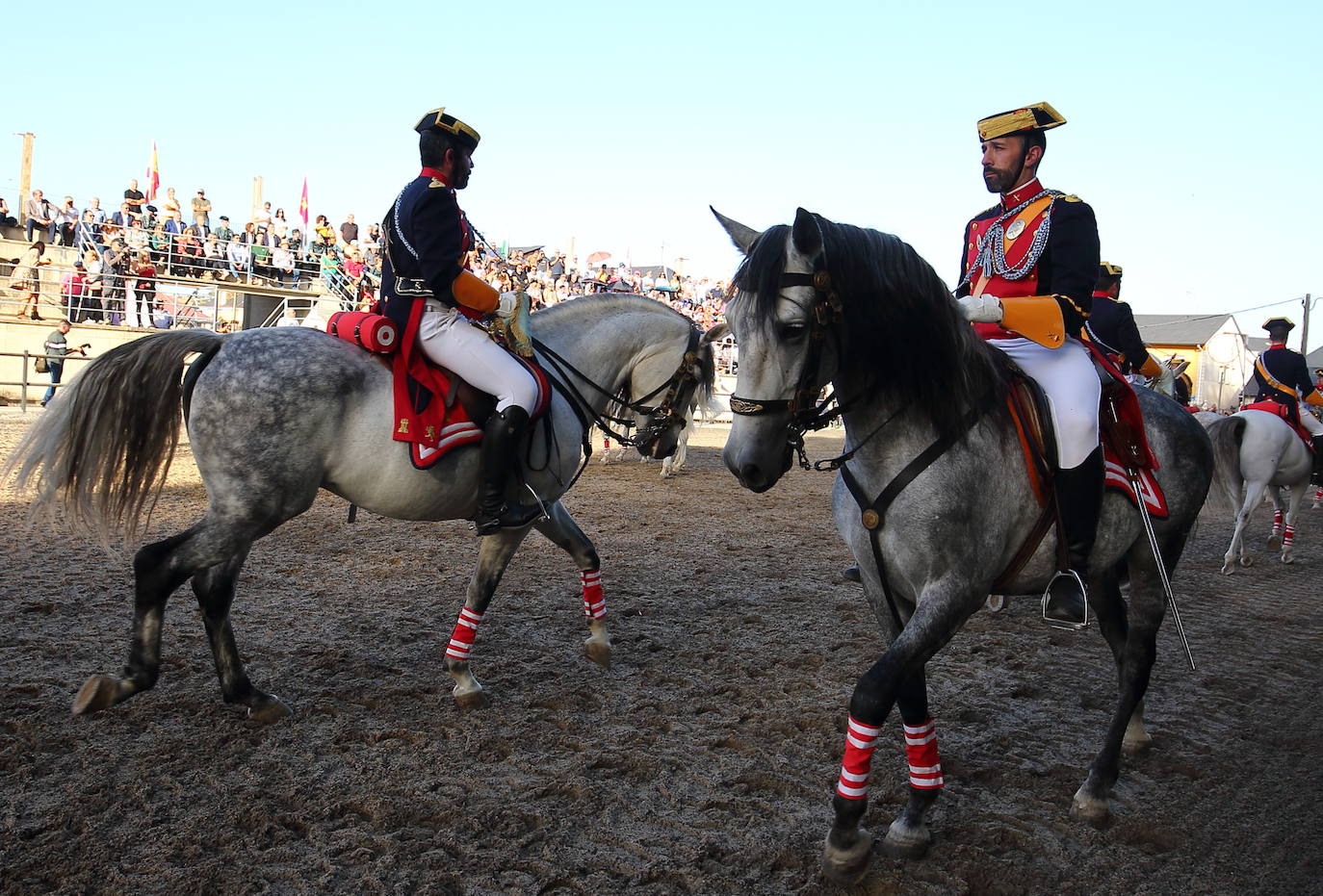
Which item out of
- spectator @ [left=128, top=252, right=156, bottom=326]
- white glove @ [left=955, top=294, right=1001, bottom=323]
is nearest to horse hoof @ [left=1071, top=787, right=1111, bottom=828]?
white glove @ [left=955, top=294, right=1001, bottom=323]

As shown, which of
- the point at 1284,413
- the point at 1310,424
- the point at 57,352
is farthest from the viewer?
the point at 57,352

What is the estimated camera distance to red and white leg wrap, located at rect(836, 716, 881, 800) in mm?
3105

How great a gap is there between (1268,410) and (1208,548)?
1703 millimetres

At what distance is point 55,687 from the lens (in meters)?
4.59

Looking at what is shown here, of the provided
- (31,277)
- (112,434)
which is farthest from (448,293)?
(31,277)

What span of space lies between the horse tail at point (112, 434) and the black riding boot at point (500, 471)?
140cm

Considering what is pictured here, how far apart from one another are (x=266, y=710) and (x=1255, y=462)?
9.90 metres

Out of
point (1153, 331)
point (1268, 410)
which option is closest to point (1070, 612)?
point (1268, 410)

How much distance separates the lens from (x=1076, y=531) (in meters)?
3.48

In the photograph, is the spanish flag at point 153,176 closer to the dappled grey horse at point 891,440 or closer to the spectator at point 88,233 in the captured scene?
the spectator at point 88,233

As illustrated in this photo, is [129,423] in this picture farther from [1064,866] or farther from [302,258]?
[302,258]

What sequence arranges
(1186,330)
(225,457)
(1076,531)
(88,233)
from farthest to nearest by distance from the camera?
1. (1186,330)
2. (88,233)
3. (225,457)
4. (1076,531)

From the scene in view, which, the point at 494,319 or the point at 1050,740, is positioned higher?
the point at 494,319

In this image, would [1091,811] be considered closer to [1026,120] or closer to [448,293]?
[1026,120]
